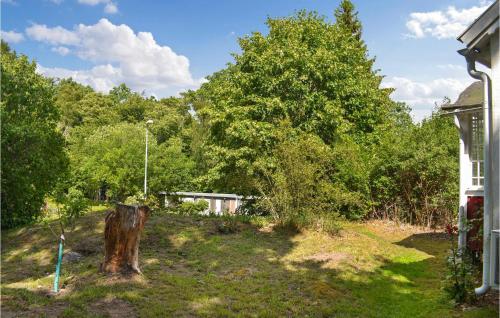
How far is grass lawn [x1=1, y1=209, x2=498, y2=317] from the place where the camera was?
6402 millimetres

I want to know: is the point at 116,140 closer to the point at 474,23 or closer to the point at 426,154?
the point at 426,154

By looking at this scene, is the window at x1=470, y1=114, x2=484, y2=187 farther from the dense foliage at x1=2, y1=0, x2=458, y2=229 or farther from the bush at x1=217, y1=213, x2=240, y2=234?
the bush at x1=217, y1=213, x2=240, y2=234

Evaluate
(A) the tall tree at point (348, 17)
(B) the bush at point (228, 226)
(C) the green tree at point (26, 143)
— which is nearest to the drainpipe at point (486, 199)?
(B) the bush at point (228, 226)

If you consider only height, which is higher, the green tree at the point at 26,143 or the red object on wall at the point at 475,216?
the green tree at the point at 26,143

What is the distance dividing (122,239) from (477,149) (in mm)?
7334

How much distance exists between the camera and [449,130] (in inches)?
655

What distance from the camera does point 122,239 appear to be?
25.5ft

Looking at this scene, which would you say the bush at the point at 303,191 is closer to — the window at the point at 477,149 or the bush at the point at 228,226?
the bush at the point at 228,226

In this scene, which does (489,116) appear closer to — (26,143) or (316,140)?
(316,140)

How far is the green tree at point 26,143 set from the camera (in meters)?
13.0

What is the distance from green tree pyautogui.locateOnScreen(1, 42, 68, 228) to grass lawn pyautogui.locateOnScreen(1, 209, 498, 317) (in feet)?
4.67

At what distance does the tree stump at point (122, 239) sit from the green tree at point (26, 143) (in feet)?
22.0

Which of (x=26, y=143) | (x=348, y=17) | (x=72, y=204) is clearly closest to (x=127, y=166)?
(x=26, y=143)

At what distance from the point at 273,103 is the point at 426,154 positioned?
249 inches
